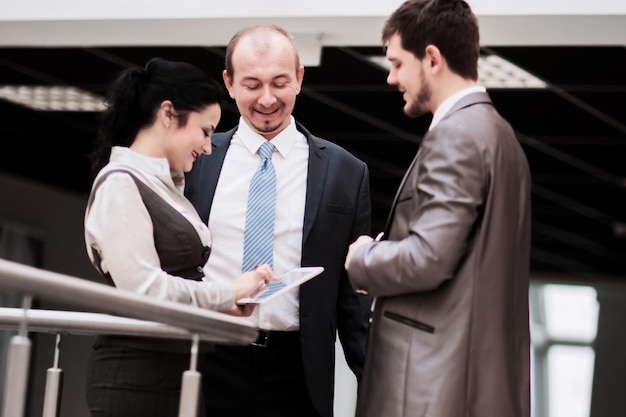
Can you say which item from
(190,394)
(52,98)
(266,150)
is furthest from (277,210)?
(52,98)

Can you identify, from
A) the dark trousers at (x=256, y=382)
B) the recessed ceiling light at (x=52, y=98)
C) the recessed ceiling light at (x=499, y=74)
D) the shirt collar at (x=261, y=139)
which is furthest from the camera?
the recessed ceiling light at (x=52, y=98)

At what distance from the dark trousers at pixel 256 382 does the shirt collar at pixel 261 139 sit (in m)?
0.52

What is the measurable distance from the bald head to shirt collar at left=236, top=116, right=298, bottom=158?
16 centimetres

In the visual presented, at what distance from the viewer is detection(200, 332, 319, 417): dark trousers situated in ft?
9.66

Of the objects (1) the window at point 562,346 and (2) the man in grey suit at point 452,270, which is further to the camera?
(1) the window at point 562,346

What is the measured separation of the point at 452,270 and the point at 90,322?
734mm

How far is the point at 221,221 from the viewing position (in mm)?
3088

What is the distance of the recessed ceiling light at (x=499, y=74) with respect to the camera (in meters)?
6.14

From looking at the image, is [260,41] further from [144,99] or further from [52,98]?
[52,98]

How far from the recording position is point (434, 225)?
236 centimetres

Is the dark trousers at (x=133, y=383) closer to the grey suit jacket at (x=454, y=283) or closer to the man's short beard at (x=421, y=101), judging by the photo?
the grey suit jacket at (x=454, y=283)

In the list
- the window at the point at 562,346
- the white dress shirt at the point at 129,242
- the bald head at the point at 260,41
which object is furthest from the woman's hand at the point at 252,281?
the window at the point at 562,346

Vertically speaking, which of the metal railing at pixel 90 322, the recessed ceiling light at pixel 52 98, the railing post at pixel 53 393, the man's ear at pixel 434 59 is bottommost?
the railing post at pixel 53 393

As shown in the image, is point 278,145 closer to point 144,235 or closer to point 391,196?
point 144,235
